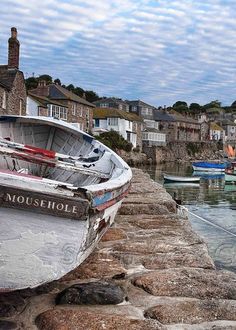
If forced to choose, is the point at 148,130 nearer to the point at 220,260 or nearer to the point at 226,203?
the point at 226,203

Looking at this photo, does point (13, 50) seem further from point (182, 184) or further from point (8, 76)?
point (182, 184)

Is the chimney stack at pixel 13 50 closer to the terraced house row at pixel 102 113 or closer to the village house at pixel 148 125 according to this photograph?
the terraced house row at pixel 102 113

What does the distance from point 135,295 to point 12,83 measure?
28.1 m

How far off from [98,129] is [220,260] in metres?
61.7

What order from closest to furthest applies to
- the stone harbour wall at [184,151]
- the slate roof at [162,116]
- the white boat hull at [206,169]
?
the white boat hull at [206,169]
the stone harbour wall at [184,151]
the slate roof at [162,116]

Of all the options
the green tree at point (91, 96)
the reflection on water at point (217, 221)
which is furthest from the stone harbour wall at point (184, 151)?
the reflection on water at point (217, 221)

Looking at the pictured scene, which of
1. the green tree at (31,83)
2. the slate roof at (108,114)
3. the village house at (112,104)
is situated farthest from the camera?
the green tree at (31,83)

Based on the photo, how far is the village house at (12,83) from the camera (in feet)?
96.3

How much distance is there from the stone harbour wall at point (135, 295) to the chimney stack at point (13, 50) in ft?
84.5

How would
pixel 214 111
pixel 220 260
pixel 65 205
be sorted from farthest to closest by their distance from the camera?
pixel 214 111 → pixel 220 260 → pixel 65 205

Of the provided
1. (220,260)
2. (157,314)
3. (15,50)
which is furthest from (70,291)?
(15,50)

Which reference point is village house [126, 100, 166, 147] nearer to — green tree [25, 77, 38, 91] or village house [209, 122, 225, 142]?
green tree [25, 77, 38, 91]

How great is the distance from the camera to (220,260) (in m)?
11.7

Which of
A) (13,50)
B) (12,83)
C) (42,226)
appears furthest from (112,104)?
(42,226)
